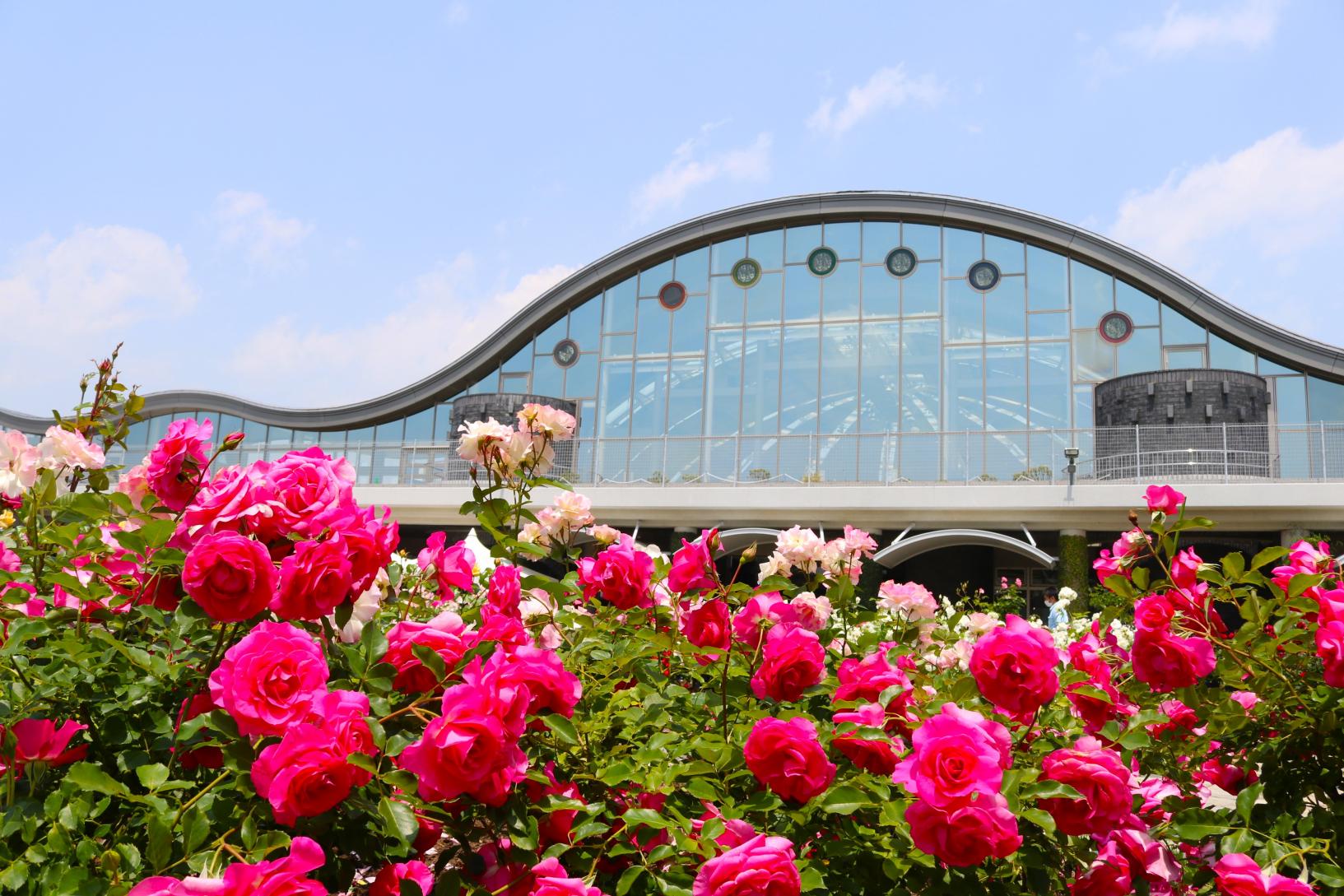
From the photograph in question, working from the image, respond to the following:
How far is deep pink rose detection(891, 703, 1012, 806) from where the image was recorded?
1.58 m

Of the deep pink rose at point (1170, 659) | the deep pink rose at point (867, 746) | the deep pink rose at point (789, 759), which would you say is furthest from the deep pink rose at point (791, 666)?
the deep pink rose at point (1170, 659)

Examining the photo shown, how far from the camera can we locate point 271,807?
4.97ft

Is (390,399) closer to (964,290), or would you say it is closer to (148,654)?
(964,290)

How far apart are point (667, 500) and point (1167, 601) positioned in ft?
56.3

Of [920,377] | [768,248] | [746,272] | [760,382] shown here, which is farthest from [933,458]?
[768,248]

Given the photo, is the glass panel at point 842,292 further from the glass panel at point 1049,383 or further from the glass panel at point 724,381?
the glass panel at point 1049,383

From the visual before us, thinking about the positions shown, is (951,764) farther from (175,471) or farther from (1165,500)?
(175,471)

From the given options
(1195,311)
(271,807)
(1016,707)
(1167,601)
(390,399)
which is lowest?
(271,807)

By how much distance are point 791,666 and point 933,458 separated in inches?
677

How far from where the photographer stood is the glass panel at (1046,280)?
76.9 feet

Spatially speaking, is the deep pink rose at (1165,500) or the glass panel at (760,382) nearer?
the deep pink rose at (1165,500)

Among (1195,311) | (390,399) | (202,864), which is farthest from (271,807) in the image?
(390,399)

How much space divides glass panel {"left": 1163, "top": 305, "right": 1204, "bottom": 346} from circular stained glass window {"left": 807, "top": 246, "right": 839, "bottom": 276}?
7663 mm

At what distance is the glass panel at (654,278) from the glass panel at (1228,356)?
12.8 meters
